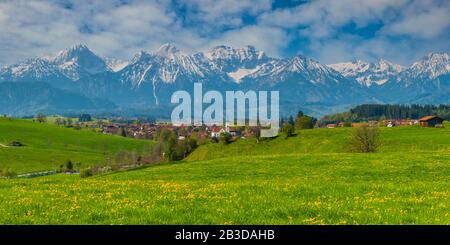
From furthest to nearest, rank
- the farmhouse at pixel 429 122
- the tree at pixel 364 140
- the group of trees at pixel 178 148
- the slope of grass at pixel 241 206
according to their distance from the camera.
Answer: the farmhouse at pixel 429 122, the group of trees at pixel 178 148, the tree at pixel 364 140, the slope of grass at pixel 241 206

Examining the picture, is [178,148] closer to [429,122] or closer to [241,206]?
[429,122]

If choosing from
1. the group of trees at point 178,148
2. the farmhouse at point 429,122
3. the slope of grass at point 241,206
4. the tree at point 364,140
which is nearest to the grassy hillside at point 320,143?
the group of trees at point 178,148

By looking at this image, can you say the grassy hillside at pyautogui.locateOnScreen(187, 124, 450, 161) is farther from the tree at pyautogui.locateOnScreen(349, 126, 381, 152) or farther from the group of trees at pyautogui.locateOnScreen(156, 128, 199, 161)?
the tree at pyautogui.locateOnScreen(349, 126, 381, 152)

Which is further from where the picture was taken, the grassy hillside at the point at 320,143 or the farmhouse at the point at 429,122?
the farmhouse at the point at 429,122

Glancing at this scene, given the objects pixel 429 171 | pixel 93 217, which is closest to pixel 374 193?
pixel 93 217

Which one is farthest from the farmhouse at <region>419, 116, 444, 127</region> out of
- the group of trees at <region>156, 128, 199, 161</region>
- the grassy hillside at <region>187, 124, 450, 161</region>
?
the group of trees at <region>156, 128, 199, 161</region>

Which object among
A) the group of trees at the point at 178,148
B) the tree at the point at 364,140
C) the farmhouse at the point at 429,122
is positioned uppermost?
the farmhouse at the point at 429,122

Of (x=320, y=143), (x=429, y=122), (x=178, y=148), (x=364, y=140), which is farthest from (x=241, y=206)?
(x=429, y=122)

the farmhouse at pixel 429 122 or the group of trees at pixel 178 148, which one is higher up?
the farmhouse at pixel 429 122

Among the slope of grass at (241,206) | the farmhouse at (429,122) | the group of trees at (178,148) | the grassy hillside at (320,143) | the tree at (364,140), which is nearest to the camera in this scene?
the slope of grass at (241,206)

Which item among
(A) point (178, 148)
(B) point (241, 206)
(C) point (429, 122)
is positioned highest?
(C) point (429, 122)

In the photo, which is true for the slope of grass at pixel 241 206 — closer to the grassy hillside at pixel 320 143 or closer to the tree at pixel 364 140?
the tree at pixel 364 140

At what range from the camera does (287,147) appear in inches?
5369
